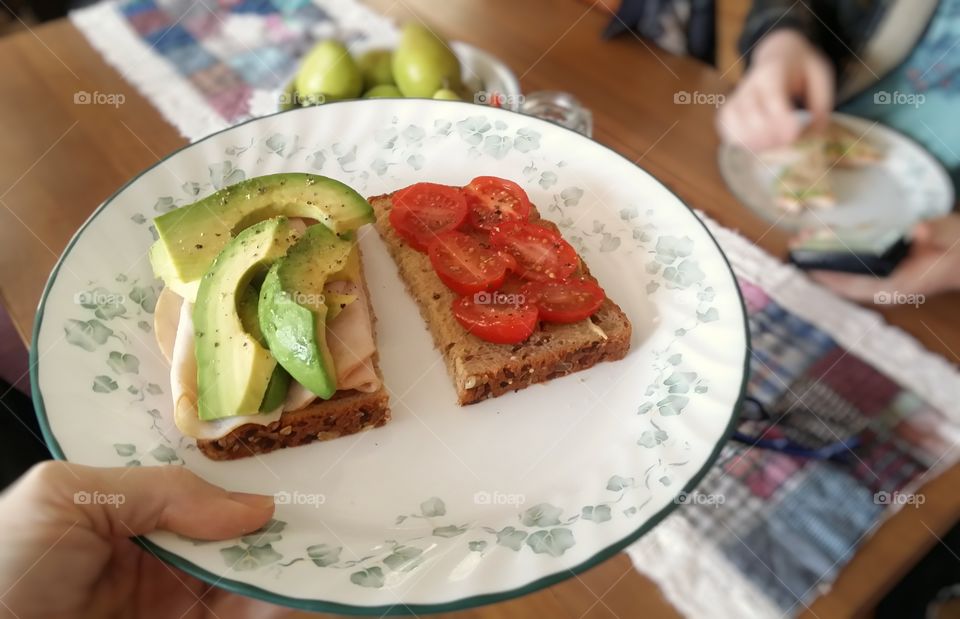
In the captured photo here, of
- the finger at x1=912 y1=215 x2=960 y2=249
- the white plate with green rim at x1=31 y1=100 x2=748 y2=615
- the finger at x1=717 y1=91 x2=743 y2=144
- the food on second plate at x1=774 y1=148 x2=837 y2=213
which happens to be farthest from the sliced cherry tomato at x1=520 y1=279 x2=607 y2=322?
the finger at x1=912 y1=215 x2=960 y2=249

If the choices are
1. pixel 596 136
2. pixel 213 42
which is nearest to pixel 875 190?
pixel 596 136

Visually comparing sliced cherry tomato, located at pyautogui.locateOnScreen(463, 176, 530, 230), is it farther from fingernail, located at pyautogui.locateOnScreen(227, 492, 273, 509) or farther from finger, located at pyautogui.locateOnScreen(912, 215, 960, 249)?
finger, located at pyautogui.locateOnScreen(912, 215, 960, 249)

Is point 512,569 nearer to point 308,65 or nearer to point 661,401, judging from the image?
point 661,401

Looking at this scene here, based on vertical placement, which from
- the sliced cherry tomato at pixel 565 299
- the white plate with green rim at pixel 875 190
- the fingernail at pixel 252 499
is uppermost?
the fingernail at pixel 252 499

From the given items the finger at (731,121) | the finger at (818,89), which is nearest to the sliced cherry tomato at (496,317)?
the finger at (731,121)

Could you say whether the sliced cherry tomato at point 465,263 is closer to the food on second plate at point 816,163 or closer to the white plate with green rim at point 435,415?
the white plate with green rim at point 435,415
